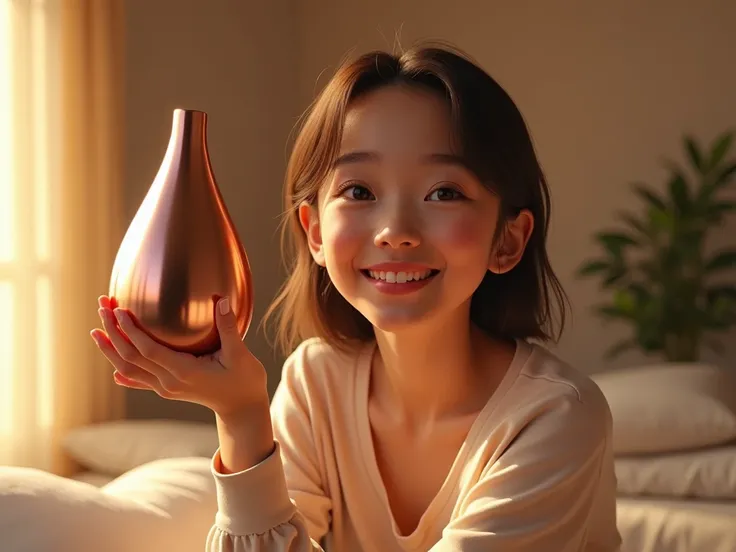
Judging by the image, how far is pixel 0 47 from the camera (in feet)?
9.56

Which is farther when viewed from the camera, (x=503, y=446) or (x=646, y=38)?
(x=646, y=38)

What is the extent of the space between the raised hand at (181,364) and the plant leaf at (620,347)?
116 inches

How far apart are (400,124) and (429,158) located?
58 mm

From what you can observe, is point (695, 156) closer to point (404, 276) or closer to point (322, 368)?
point (322, 368)

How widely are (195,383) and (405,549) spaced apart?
0.52 meters

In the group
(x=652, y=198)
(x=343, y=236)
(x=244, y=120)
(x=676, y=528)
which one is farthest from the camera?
(x=244, y=120)

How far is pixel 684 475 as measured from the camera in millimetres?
2273

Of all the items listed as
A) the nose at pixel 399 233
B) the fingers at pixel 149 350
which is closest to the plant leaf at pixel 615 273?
the nose at pixel 399 233

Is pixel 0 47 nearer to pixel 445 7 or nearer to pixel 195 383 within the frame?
pixel 445 7

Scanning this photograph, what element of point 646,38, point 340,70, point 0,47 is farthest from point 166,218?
point 646,38

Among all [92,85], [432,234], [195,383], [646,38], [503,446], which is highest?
[646,38]

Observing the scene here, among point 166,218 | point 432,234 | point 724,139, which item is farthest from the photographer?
point 724,139

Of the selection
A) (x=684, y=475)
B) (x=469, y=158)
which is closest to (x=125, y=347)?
(x=469, y=158)

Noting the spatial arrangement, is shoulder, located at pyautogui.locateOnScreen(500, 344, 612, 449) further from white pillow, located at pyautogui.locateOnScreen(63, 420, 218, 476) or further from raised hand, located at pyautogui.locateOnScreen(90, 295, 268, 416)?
white pillow, located at pyautogui.locateOnScreen(63, 420, 218, 476)
